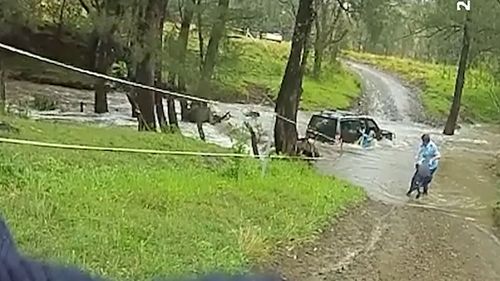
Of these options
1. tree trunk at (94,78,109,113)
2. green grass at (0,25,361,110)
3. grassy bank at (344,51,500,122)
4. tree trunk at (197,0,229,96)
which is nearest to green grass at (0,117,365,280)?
green grass at (0,25,361,110)

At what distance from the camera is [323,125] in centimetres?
2714

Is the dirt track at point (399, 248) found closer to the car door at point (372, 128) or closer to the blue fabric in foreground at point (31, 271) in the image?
the blue fabric in foreground at point (31, 271)

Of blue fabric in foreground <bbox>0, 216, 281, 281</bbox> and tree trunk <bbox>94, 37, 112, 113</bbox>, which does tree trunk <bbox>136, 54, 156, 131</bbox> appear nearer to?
tree trunk <bbox>94, 37, 112, 113</bbox>

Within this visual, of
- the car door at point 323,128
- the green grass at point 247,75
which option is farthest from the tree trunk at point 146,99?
the car door at point 323,128

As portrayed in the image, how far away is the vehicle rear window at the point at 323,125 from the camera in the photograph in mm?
26625

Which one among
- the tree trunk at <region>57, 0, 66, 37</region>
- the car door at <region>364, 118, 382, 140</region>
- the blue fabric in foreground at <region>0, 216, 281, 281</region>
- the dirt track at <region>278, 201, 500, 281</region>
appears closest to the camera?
the blue fabric in foreground at <region>0, 216, 281, 281</region>

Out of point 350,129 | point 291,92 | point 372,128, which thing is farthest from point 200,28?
point 291,92

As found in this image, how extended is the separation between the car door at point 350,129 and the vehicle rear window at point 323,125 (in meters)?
0.27

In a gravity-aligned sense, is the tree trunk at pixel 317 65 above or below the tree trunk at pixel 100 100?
above

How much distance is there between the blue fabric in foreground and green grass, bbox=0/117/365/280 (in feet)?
8.10

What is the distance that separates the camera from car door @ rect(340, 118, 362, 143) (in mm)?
26625

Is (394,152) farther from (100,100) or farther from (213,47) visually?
(100,100)

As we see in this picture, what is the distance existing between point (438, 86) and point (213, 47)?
25.8 m

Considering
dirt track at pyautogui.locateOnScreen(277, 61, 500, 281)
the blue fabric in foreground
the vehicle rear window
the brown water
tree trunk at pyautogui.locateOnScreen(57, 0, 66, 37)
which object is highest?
the blue fabric in foreground
